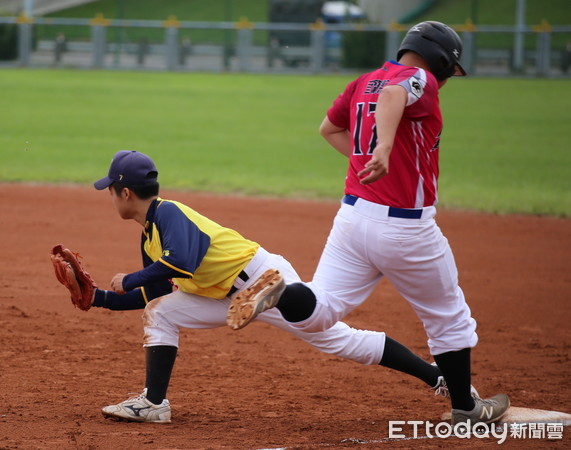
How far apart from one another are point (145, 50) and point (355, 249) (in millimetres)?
26882

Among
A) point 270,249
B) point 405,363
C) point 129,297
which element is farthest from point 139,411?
point 270,249

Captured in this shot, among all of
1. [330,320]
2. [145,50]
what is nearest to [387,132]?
[330,320]

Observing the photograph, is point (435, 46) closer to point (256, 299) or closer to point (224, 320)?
point (256, 299)

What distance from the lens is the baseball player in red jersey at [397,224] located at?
358 centimetres

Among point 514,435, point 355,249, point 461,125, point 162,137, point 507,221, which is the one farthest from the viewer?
point 461,125

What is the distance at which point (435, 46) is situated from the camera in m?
3.74

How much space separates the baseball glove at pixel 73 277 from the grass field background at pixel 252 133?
7.34 m

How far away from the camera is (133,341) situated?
5.62 metres

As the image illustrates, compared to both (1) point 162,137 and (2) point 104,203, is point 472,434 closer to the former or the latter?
(2) point 104,203

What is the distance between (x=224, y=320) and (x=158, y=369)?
39 cm

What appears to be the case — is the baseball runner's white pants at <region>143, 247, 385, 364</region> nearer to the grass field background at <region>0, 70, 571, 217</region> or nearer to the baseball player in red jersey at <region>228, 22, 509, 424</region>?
the baseball player in red jersey at <region>228, 22, 509, 424</region>

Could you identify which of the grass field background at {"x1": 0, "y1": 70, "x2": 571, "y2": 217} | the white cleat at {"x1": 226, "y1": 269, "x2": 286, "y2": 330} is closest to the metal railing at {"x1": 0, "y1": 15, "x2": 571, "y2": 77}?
the grass field background at {"x1": 0, "y1": 70, "x2": 571, "y2": 217}

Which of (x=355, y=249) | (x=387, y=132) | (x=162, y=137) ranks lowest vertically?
(x=162, y=137)

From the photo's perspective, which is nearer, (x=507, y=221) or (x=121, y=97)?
(x=507, y=221)
